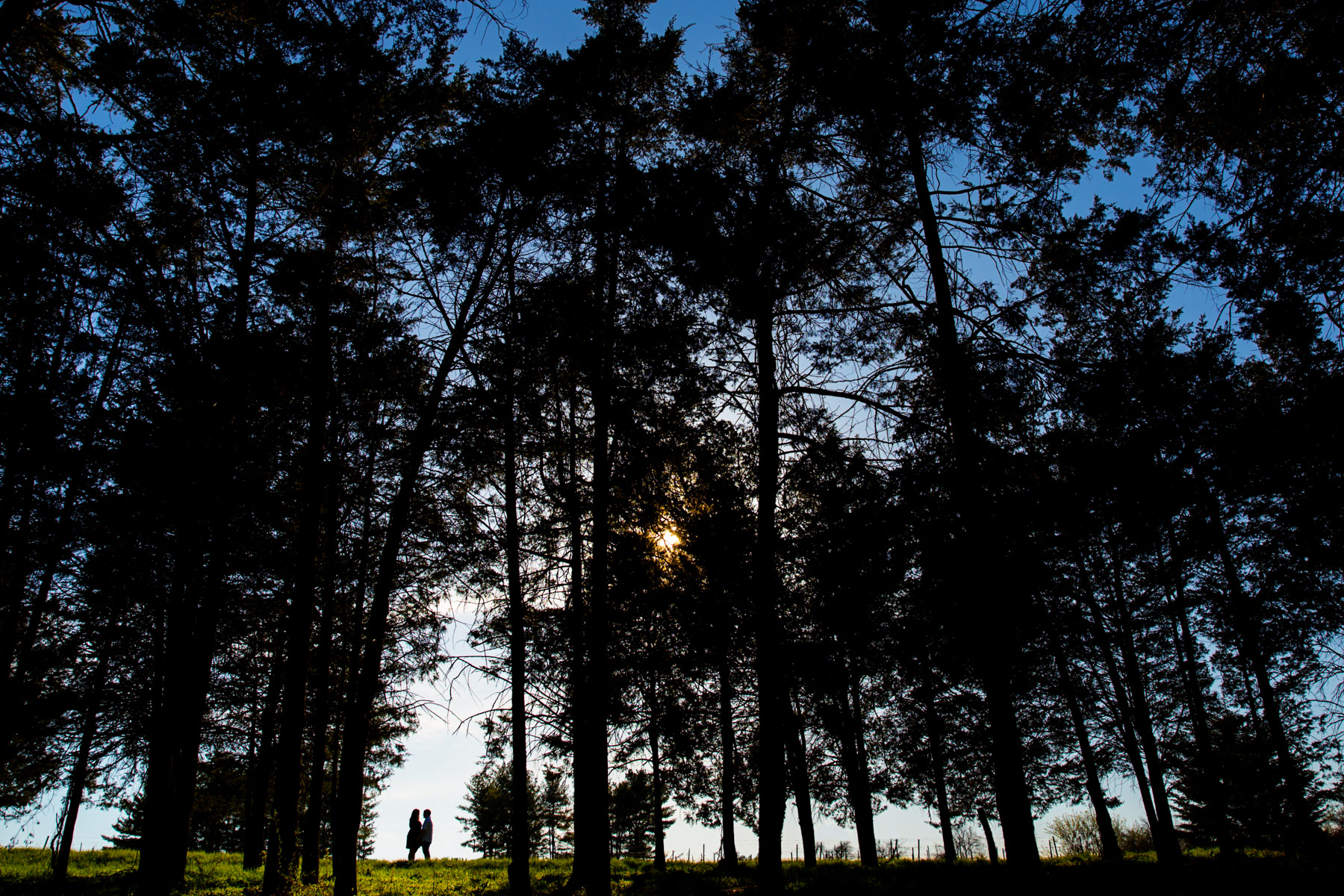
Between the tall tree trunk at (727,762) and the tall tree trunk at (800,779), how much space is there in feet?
4.55

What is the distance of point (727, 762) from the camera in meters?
17.0

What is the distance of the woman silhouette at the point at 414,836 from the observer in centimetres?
2100

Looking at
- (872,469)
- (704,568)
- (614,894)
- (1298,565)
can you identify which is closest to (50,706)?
(614,894)

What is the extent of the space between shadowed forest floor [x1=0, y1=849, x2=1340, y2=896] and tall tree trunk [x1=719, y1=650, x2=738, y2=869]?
626mm

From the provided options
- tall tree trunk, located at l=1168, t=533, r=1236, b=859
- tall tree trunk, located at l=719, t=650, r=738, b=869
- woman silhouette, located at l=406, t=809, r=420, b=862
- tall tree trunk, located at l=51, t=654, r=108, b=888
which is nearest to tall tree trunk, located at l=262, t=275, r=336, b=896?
tall tree trunk, located at l=51, t=654, r=108, b=888

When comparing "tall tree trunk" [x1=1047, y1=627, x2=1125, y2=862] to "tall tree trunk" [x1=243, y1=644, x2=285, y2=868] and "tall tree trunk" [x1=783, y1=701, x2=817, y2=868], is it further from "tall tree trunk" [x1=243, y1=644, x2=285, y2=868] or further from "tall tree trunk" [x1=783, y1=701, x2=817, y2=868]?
"tall tree trunk" [x1=243, y1=644, x2=285, y2=868]

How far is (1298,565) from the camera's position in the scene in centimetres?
986

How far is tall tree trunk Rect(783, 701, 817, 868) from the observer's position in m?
14.7

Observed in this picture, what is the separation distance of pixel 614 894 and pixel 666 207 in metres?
11.5

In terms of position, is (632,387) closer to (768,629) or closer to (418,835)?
(768,629)

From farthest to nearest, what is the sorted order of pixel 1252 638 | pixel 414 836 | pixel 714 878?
1. pixel 414 836
2. pixel 714 878
3. pixel 1252 638

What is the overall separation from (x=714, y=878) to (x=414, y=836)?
11371mm

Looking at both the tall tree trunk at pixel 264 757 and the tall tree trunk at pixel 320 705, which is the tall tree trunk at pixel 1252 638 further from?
the tall tree trunk at pixel 264 757

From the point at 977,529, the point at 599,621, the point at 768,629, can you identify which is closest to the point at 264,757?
the point at 599,621
